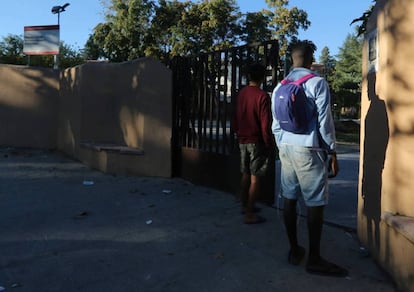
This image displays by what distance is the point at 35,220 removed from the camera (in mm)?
5770

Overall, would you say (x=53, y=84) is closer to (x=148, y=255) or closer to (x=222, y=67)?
(x=222, y=67)

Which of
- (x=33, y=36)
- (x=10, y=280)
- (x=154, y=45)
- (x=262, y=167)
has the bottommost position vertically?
(x=10, y=280)

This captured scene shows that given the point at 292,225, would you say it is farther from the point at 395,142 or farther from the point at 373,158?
the point at 395,142

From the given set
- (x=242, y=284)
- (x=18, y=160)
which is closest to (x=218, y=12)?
(x=18, y=160)

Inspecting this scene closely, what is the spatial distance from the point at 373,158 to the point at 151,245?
91.7 inches

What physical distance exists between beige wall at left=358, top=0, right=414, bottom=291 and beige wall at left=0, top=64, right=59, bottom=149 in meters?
9.88

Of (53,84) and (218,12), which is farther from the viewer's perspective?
(218,12)

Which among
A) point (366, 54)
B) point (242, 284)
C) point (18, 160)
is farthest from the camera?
point (18, 160)

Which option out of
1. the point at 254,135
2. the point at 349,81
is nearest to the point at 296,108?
the point at 254,135

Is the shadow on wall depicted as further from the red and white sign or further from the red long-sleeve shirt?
the red and white sign

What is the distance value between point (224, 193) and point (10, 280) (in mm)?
3770

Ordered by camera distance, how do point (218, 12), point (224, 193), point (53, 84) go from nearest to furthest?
point (224, 193)
point (53, 84)
point (218, 12)

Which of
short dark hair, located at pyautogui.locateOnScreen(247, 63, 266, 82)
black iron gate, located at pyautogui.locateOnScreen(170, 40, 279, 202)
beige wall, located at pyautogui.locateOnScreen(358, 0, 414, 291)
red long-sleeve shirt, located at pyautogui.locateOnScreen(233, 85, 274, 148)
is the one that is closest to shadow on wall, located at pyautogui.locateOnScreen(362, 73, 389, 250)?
beige wall, located at pyautogui.locateOnScreen(358, 0, 414, 291)

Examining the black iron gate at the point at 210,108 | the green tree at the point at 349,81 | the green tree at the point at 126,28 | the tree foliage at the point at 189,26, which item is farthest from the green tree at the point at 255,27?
the black iron gate at the point at 210,108
